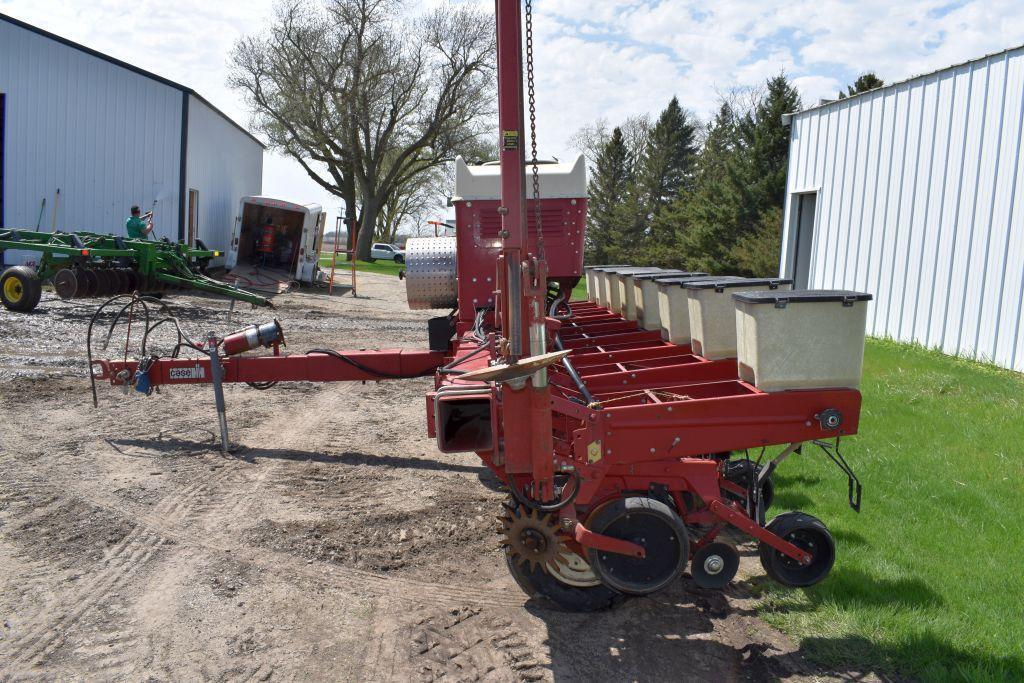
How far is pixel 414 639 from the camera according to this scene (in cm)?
397

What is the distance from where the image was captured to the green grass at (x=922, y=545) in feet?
12.9

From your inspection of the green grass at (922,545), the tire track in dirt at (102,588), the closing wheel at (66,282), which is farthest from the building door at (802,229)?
the tire track in dirt at (102,588)

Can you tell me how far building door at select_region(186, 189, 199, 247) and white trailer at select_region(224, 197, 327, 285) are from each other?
5.49ft

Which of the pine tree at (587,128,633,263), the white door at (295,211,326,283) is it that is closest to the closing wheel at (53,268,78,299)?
the white door at (295,211,326,283)

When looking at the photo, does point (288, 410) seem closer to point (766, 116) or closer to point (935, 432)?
point (935, 432)

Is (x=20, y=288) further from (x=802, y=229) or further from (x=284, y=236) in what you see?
(x=802, y=229)

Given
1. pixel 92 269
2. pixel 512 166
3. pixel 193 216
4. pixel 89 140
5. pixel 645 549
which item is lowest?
pixel 645 549

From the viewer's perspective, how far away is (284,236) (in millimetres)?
25500

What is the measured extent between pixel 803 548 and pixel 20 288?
1319 centimetres

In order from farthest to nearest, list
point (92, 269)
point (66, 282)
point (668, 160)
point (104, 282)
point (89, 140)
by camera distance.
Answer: point (668, 160)
point (89, 140)
point (104, 282)
point (92, 269)
point (66, 282)

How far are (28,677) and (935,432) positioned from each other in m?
7.16

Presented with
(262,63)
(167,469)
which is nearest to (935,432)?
(167,469)

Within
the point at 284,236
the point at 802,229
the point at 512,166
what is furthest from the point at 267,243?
the point at 512,166

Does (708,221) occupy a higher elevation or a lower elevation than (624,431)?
higher
